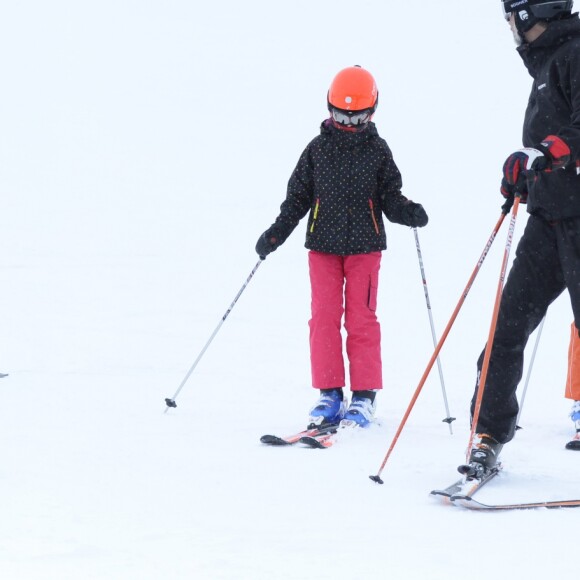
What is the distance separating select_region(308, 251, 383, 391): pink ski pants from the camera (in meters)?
5.43

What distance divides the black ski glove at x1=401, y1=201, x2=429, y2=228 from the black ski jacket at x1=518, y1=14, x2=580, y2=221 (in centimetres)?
130

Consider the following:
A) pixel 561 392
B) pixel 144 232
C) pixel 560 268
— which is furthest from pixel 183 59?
pixel 560 268

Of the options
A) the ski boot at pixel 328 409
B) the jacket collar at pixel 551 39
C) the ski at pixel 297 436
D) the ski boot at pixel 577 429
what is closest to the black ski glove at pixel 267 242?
the ski boot at pixel 328 409

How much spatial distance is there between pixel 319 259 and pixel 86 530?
2.56 m

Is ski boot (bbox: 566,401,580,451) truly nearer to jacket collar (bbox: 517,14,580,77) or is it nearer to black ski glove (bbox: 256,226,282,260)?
black ski glove (bbox: 256,226,282,260)

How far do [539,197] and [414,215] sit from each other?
141 centimetres

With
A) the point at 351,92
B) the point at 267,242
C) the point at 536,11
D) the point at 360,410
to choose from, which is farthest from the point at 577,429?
the point at 536,11

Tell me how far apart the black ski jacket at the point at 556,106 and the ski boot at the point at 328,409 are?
1.73m

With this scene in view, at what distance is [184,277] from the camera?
11320 millimetres

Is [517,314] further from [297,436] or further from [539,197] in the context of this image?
[297,436]

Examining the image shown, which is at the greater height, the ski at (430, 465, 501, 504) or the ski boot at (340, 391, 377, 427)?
the ski at (430, 465, 501, 504)

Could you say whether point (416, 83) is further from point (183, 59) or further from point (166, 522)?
point (166, 522)

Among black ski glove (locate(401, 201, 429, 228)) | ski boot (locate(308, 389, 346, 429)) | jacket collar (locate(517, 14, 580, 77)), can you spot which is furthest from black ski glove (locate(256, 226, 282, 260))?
jacket collar (locate(517, 14, 580, 77))

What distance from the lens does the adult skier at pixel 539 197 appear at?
12.4ft
